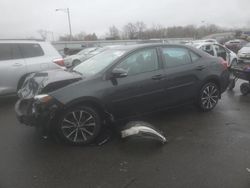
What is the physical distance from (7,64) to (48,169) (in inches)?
177

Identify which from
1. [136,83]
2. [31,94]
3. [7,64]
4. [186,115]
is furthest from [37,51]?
[186,115]

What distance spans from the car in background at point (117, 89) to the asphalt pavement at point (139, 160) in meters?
0.43

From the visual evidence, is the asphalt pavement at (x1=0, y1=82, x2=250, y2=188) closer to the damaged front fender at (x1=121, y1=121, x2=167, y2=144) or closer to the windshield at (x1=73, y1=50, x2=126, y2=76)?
the damaged front fender at (x1=121, y1=121, x2=167, y2=144)

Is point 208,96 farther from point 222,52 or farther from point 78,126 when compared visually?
point 222,52

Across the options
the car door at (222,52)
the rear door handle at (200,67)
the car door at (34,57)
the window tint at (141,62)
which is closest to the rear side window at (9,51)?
the car door at (34,57)

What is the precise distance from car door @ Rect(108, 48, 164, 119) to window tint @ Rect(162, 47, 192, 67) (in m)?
0.23

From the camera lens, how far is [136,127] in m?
4.67

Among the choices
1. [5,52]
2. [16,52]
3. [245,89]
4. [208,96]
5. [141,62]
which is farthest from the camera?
[245,89]

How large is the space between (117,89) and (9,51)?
4175 mm

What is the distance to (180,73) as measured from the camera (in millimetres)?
5637

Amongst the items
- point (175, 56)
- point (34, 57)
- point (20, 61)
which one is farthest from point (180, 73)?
point (20, 61)

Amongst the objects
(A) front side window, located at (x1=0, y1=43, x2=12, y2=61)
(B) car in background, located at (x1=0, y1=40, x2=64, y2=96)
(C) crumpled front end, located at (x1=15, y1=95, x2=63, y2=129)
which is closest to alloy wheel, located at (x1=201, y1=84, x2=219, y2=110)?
(C) crumpled front end, located at (x1=15, y1=95, x2=63, y2=129)

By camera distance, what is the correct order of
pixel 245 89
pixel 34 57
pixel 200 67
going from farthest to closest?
1. pixel 245 89
2. pixel 34 57
3. pixel 200 67

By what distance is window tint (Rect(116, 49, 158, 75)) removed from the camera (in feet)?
16.7
